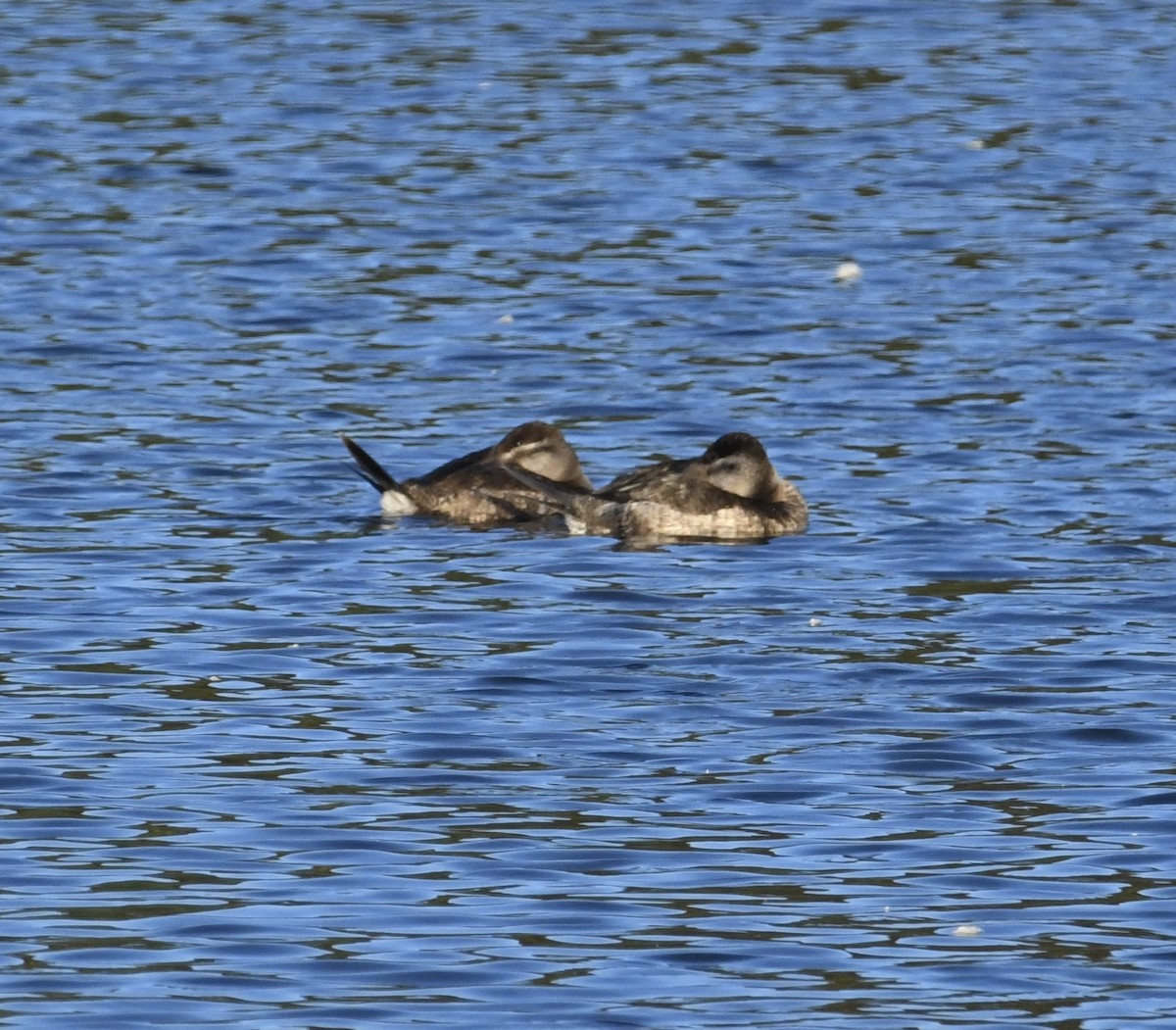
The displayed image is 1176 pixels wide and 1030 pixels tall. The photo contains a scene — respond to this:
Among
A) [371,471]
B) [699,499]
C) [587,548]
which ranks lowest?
[587,548]

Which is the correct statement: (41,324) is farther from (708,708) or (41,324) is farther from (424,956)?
(424,956)

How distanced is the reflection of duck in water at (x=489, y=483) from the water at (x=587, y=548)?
16 cm

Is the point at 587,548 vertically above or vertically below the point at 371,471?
below

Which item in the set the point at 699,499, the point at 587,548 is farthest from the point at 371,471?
the point at 699,499

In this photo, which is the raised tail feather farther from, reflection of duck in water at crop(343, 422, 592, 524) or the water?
the water

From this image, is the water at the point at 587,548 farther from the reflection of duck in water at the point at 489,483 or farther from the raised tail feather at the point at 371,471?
the raised tail feather at the point at 371,471

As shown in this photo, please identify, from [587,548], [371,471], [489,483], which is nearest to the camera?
[587,548]

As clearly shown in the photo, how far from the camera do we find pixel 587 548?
13.9 metres

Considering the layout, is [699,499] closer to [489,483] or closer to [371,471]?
[489,483]

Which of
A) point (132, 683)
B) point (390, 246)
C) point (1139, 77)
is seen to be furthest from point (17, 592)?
point (1139, 77)

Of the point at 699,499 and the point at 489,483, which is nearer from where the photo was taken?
the point at 699,499

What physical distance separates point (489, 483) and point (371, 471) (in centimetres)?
58

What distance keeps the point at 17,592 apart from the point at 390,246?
356 inches

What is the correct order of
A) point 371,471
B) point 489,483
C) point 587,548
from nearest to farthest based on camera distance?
point 587,548 → point 371,471 → point 489,483
